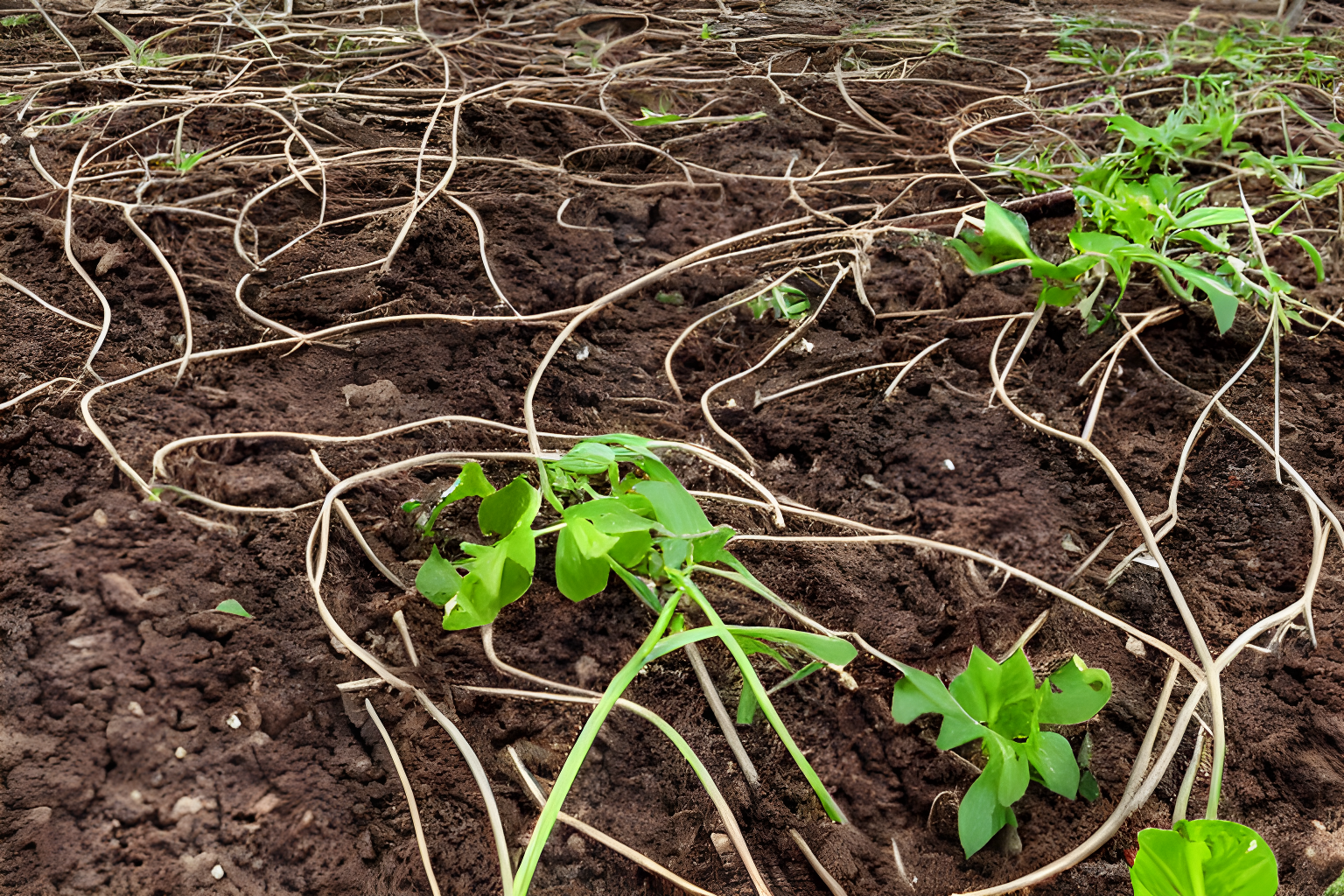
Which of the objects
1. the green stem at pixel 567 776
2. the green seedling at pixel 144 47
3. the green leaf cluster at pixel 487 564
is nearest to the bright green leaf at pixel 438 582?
the green leaf cluster at pixel 487 564

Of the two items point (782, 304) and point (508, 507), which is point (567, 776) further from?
point (782, 304)

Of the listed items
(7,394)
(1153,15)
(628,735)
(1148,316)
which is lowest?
(628,735)

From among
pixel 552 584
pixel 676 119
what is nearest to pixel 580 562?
pixel 552 584

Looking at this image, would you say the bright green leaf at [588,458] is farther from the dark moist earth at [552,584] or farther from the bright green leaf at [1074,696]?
the bright green leaf at [1074,696]

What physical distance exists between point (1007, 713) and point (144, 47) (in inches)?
102

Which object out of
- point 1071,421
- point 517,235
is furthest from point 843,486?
point 517,235

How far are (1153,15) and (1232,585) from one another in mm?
2568

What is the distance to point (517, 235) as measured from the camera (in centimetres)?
144

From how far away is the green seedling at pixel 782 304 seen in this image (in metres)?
1.31

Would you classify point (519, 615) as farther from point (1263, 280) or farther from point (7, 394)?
point (1263, 280)

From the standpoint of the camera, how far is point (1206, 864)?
606 mm

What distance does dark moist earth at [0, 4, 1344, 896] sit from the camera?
28.1 inches

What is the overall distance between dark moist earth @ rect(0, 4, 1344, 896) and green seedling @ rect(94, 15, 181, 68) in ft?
2.38

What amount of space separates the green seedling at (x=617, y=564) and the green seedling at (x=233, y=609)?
18 centimetres
